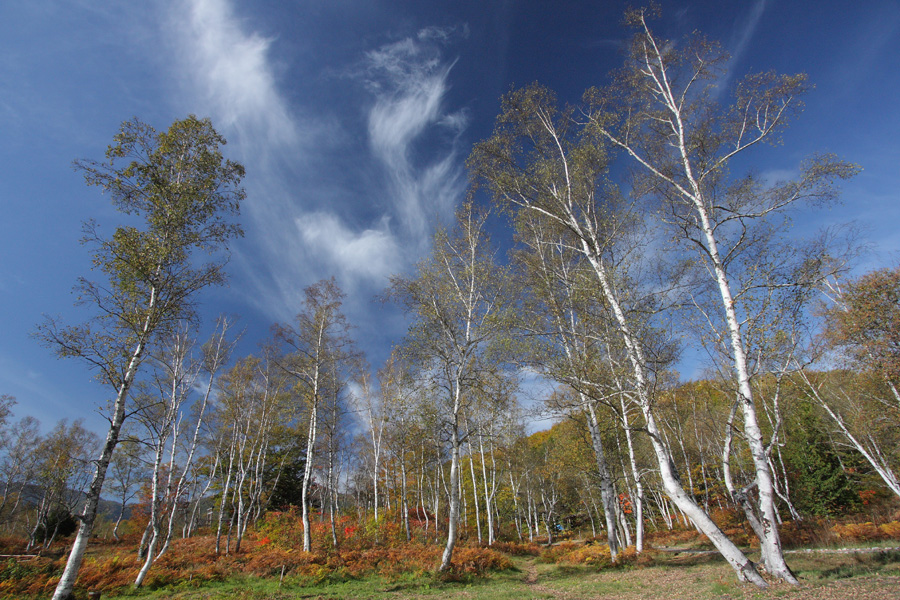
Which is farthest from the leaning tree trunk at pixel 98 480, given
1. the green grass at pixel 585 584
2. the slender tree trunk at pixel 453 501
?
the slender tree trunk at pixel 453 501

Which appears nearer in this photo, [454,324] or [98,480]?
[98,480]

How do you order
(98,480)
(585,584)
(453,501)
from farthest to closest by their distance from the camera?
(453,501) → (585,584) → (98,480)

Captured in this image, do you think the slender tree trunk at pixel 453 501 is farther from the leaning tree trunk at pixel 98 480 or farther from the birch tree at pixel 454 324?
the leaning tree trunk at pixel 98 480

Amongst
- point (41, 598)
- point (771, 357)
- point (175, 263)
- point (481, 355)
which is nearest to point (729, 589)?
point (771, 357)

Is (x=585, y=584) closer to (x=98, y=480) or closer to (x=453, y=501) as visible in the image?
(x=453, y=501)

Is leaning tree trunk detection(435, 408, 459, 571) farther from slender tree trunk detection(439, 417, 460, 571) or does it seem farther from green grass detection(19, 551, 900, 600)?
green grass detection(19, 551, 900, 600)

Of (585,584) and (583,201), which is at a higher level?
(583,201)

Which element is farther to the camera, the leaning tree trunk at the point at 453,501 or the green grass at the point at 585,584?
the leaning tree trunk at the point at 453,501

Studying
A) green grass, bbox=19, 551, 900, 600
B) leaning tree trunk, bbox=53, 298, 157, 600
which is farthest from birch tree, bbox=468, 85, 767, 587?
leaning tree trunk, bbox=53, 298, 157, 600

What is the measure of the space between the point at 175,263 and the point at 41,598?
1050 cm

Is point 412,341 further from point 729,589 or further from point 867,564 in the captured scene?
point 867,564

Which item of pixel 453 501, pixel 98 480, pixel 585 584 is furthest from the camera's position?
pixel 453 501

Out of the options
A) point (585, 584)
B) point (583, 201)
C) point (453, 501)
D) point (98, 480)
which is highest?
point (583, 201)

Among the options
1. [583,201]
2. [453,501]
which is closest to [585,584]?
[453,501]
